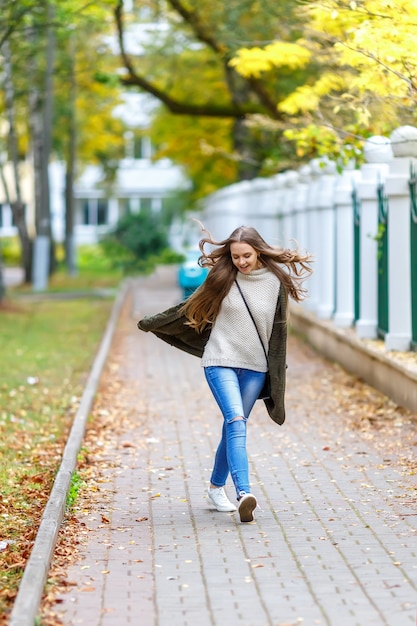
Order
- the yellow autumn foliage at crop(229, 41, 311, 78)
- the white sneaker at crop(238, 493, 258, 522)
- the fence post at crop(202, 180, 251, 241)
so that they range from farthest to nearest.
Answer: the fence post at crop(202, 180, 251, 241) → the yellow autumn foliage at crop(229, 41, 311, 78) → the white sneaker at crop(238, 493, 258, 522)

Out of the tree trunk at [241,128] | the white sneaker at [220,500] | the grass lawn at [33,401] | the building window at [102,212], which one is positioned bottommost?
the building window at [102,212]

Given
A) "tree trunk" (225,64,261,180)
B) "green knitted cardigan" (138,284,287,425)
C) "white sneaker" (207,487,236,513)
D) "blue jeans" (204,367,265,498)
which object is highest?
"tree trunk" (225,64,261,180)

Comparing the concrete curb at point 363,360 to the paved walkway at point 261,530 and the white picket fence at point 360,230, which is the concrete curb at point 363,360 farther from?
the paved walkway at point 261,530

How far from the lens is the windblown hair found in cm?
751

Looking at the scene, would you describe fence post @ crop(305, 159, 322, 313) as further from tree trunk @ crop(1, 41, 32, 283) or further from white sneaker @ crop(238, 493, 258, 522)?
tree trunk @ crop(1, 41, 32, 283)

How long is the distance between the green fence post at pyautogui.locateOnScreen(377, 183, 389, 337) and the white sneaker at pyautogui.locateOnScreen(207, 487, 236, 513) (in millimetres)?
5603

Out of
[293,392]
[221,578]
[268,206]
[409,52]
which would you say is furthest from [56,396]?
[268,206]

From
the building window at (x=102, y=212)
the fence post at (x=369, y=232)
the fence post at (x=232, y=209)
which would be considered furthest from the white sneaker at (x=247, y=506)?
the building window at (x=102, y=212)

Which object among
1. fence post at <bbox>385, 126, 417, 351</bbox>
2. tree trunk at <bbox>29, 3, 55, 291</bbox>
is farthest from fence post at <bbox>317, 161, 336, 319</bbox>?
tree trunk at <bbox>29, 3, 55, 291</bbox>

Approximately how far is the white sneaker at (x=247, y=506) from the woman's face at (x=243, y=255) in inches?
50.8

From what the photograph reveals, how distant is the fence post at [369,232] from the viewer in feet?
44.7

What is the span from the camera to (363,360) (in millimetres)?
13539

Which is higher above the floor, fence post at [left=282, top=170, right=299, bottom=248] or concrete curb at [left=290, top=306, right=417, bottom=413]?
fence post at [left=282, top=170, right=299, bottom=248]

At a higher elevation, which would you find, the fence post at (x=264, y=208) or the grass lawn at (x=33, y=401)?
the fence post at (x=264, y=208)
